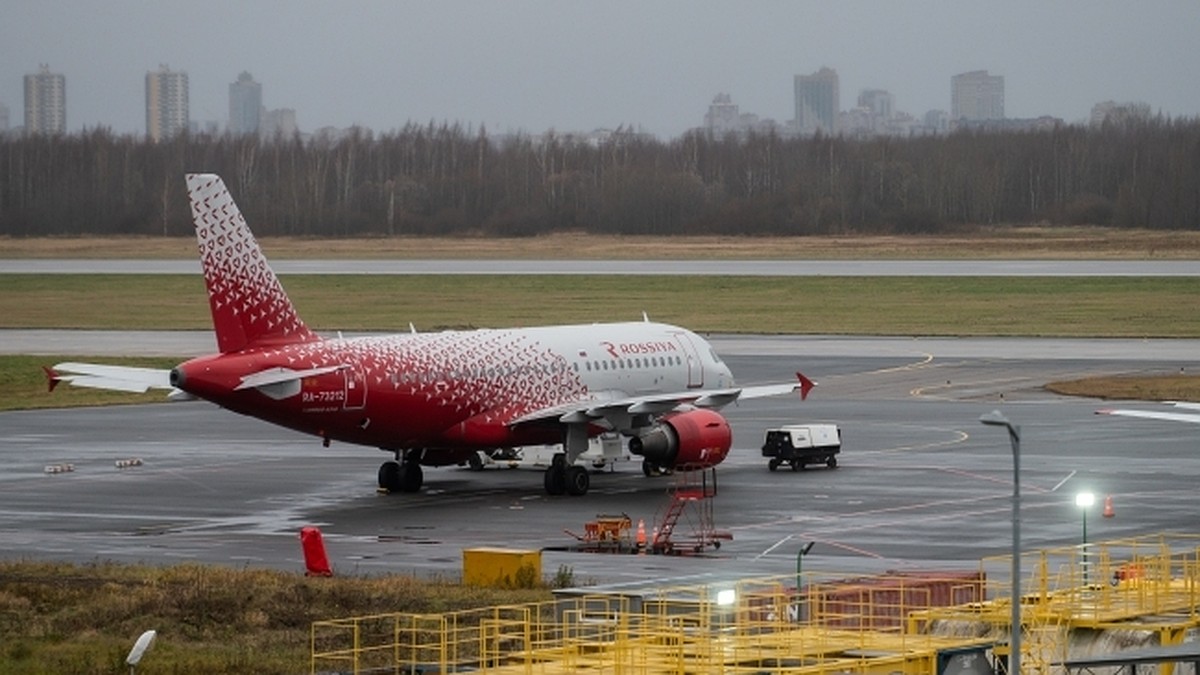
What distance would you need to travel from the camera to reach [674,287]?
140 meters

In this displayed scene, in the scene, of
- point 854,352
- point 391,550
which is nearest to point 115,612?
point 391,550

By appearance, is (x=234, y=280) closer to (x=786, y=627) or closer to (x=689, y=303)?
(x=786, y=627)

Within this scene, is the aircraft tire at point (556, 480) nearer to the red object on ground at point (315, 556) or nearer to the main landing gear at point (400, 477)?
the main landing gear at point (400, 477)

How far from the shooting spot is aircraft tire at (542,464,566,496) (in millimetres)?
55281

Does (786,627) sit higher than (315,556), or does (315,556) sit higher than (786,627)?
(786,627)

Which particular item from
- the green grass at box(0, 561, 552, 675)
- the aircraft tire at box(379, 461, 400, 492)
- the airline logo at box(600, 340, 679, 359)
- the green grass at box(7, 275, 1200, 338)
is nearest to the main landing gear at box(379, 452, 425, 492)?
the aircraft tire at box(379, 461, 400, 492)

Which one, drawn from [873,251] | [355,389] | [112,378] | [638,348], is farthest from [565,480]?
[873,251]

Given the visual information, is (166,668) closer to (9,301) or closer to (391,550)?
(391,550)

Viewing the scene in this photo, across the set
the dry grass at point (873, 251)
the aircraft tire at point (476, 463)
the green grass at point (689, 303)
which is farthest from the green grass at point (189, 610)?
the dry grass at point (873, 251)

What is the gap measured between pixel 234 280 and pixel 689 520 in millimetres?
12561

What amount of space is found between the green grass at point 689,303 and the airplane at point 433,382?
50.6 meters

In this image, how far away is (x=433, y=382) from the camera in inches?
2149

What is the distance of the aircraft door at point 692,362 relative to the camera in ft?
204

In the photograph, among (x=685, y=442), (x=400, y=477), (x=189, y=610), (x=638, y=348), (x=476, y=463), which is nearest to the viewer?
(x=189, y=610)
